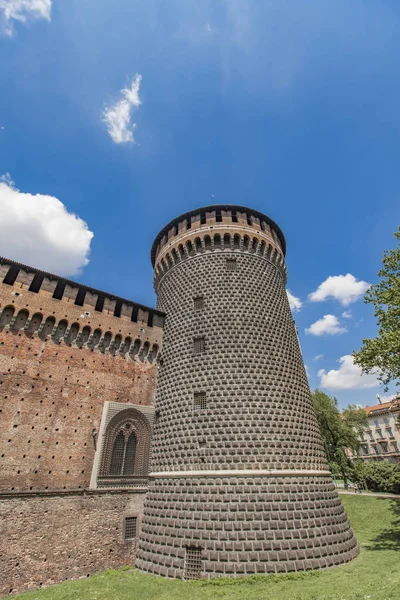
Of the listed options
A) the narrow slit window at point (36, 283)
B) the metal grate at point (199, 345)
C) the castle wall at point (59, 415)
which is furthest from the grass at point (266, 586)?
the narrow slit window at point (36, 283)

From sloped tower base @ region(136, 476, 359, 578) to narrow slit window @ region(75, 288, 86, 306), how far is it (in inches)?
435

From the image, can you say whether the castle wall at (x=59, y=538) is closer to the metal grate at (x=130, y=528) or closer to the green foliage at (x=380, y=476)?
the metal grate at (x=130, y=528)

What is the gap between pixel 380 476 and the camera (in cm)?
2980

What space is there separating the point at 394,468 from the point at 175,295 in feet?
91.2

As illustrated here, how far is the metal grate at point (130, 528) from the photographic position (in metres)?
15.2

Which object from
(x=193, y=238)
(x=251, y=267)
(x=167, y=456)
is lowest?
(x=167, y=456)

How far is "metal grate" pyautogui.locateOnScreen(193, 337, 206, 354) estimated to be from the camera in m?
17.2

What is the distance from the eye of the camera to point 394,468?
29484 mm

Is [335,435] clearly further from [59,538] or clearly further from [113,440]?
[59,538]

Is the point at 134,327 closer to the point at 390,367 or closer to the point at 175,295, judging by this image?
the point at 175,295

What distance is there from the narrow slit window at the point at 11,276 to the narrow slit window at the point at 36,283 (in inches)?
34.5

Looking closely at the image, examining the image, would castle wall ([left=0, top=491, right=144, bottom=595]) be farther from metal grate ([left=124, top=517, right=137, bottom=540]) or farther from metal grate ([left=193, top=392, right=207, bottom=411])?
metal grate ([left=193, top=392, right=207, bottom=411])

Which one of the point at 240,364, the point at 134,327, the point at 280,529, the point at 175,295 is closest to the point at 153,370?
the point at 134,327

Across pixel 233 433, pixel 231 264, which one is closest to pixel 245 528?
pixel 233 433
